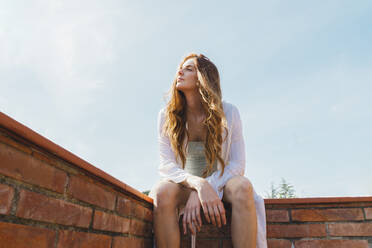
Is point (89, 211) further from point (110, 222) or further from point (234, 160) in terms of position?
point (234, 160)

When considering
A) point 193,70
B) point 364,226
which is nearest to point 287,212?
point 364,226

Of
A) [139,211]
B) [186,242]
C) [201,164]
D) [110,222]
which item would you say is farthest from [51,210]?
[201,164]

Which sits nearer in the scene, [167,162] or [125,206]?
[125,206]

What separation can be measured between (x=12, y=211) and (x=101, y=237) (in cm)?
50

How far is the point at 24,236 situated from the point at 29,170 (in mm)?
182

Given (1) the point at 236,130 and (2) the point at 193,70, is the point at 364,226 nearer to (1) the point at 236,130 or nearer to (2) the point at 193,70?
(1) the point at 236,130

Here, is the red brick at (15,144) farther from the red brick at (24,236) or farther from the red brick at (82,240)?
the red brick at (82,240)

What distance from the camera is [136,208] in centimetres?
158

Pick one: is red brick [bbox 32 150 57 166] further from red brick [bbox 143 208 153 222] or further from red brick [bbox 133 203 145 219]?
red brick [bbox 143 208 153 222]

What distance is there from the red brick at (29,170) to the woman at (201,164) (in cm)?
78

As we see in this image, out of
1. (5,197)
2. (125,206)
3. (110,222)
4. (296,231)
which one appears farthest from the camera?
(296,231)

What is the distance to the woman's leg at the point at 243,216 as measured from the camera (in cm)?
155

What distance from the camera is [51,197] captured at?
94 centimetres

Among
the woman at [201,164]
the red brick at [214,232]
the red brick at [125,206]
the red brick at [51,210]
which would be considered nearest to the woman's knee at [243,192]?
the woman at [201,164]
